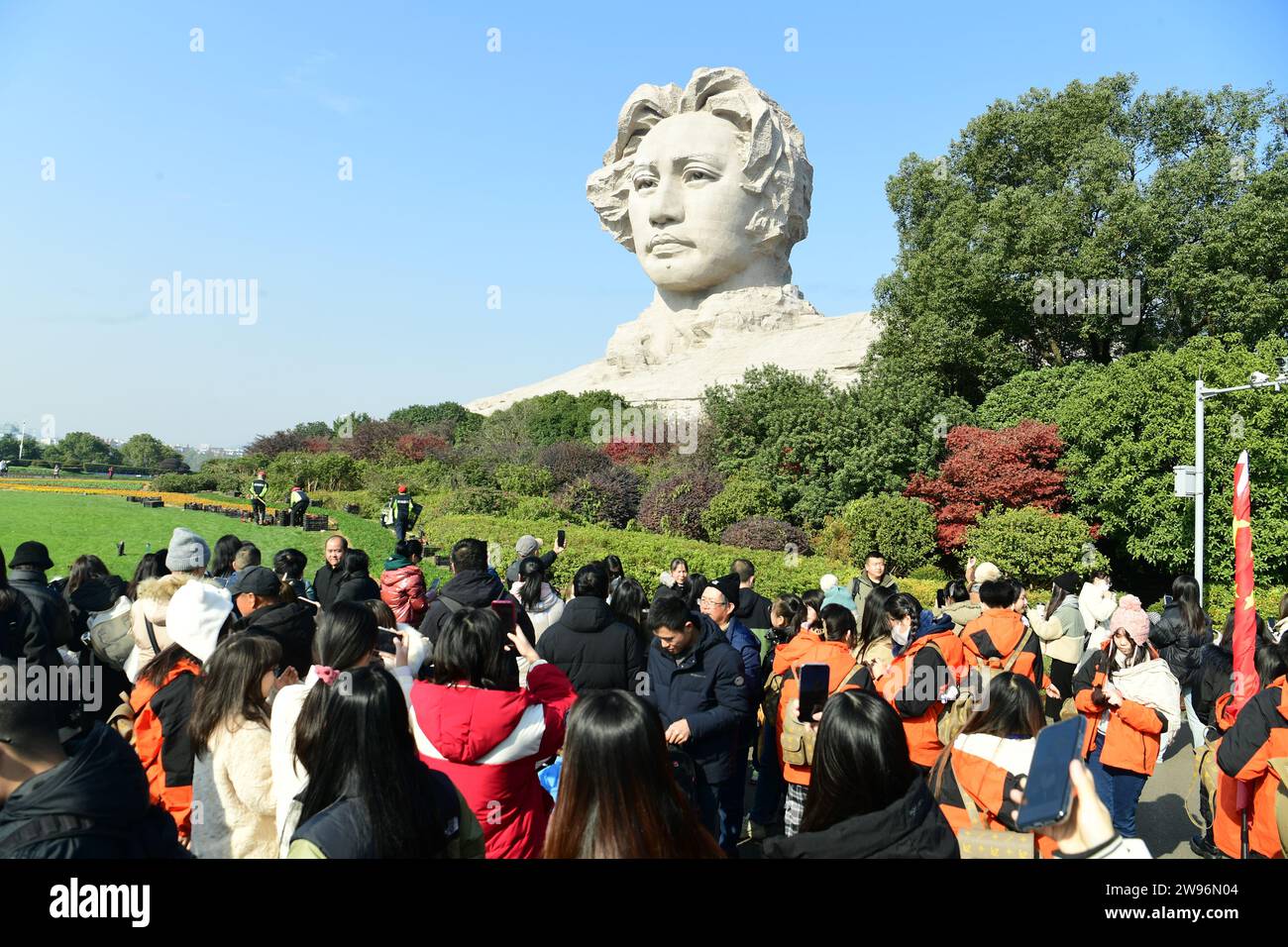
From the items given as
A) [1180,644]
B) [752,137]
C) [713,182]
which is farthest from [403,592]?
[752,137]

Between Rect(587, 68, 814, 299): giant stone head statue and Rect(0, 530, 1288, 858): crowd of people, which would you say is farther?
Rect(587, 68, 814, 299): giant stone head statue

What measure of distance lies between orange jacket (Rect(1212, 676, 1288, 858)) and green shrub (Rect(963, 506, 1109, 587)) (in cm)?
1210

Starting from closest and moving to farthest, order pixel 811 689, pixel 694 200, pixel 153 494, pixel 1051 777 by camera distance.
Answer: pixel 1051 777 < pixel 811 689 < pixel 153 494 < pixel 694 200

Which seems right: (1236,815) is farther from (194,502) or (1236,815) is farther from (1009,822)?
(194,502)

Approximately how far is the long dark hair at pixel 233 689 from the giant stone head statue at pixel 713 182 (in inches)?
1581

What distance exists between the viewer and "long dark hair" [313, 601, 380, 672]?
358 centimetres

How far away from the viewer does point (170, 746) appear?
141 inches

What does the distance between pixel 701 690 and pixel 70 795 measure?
9.91 ft

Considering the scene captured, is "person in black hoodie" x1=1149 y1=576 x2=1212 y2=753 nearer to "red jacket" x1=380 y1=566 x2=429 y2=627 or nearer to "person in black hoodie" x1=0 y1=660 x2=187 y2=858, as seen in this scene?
"red jacket" x1=380 y1=566 x2=429 y2=627

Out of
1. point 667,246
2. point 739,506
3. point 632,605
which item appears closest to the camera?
point 632,605

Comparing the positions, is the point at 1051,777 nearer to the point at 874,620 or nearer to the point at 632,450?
the point at 874,620

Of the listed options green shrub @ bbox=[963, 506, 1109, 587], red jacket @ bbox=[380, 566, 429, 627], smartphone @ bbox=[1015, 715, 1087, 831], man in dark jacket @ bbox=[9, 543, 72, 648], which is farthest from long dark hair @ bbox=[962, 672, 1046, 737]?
green shrub @ bbox=[963, 506, 1109, 587]

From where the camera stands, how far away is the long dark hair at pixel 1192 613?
6.87m
